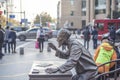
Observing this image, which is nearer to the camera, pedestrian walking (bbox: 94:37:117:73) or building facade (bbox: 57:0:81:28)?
pedestrian walking (bbox: 94:37:117:73)

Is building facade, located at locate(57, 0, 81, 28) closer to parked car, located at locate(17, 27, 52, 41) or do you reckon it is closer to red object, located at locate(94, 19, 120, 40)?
red object, located at locate(94, 19, 120, 40)

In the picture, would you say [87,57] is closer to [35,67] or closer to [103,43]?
[35,67]

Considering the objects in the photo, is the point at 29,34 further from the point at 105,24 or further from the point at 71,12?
the point at 71,12

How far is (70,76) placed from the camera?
5.22 meters

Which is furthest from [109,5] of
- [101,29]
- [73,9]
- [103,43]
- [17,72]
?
[103,43]

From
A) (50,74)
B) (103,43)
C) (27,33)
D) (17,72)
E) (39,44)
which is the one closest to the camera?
(50,74)

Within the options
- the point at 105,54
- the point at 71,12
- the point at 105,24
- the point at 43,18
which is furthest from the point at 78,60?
the point at 43,18

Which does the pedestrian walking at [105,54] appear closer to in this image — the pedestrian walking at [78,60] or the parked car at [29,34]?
the pedestrian walking at [78,60]

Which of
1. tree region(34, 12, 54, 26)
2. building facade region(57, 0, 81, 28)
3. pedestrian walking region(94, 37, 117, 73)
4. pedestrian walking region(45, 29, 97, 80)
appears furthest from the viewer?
tree region(34, 12, 54, 26)

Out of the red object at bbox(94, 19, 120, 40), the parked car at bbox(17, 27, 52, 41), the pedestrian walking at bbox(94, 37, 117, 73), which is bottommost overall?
the parked car at bbox(17, 27, 52, 41)

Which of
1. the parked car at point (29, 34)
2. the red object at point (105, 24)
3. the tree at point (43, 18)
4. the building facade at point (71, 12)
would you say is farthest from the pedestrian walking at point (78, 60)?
the tree at point (43, 18)

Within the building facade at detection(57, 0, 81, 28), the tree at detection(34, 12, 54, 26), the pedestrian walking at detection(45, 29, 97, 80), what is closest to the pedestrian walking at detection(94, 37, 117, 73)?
the pedestrian walking at detection(45, 29, 97, 80)

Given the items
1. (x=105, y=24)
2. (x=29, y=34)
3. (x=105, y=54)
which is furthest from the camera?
(x=105, y=24)

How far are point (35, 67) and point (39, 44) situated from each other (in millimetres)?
21764
